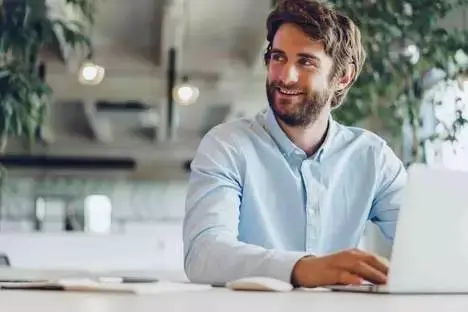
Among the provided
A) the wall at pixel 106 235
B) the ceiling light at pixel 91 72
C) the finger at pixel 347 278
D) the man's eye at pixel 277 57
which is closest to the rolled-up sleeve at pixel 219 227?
the finger at pixel 347 278

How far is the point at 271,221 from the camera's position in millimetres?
1947

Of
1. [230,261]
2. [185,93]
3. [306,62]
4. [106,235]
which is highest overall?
[306,62]

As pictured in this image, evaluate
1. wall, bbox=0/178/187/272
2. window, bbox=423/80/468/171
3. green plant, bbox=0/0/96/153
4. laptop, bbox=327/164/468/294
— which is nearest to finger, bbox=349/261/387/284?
laptop, bbox=327/164/468/294

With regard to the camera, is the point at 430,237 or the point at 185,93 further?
the point at 185,93

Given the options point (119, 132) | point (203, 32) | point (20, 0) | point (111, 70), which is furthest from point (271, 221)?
point (119, 132)

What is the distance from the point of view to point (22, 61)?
3572 millimetres

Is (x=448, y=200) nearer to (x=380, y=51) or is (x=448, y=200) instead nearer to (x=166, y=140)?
(x=380, y=51)

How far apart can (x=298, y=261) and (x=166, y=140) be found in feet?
29.8

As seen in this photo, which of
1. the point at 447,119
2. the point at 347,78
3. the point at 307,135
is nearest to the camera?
the point at 307,135

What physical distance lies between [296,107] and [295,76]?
0.25 ft

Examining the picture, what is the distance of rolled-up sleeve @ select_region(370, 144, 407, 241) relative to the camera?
6.77 feet

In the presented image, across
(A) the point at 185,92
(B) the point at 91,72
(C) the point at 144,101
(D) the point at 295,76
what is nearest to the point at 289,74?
(D) the point at 295,76

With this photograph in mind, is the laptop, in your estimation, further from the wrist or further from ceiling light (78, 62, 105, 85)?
ceiling light (78, 62, 105, 85)

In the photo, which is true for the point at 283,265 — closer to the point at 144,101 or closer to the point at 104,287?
the point at 104,287
